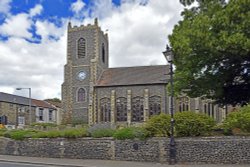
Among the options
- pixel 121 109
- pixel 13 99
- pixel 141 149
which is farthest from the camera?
pixel 13 99

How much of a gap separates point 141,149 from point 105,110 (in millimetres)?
43996

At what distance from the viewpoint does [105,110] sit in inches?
2504

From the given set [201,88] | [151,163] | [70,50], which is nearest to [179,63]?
[201,88]

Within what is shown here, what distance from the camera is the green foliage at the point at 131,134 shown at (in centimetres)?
2000

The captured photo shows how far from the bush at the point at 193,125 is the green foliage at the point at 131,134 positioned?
195cm

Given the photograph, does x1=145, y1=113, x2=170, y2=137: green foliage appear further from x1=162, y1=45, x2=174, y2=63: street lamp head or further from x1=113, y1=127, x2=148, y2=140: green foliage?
x1=162, y1=45, x2=174, y2=63: street lamp head

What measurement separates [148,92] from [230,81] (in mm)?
35591

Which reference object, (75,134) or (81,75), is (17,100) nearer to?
(81,75)

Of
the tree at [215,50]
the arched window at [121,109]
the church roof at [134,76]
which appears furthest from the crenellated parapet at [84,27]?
the tree at [215,50]

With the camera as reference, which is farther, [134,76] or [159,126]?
[134,76]

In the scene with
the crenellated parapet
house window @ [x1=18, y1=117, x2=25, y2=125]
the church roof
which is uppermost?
the crenellated parapet

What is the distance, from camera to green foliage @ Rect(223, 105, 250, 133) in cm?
1814

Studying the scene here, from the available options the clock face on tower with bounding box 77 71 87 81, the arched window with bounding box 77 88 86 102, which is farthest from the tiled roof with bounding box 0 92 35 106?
the clock face on tower with bounding box 77 71 87 81

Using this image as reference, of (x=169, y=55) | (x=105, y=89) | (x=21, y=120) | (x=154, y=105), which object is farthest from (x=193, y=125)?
(x=21, y=120)
